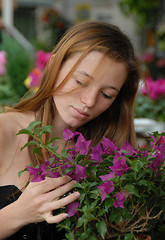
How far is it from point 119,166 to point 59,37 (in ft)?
3.54

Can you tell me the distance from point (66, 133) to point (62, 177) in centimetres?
10

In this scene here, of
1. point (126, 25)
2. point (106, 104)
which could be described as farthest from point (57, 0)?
point (106, 104)

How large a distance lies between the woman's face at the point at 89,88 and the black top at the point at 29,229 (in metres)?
0.30

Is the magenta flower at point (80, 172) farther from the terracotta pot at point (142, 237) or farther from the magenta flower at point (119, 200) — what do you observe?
the terracotta pot at point (142, 237)

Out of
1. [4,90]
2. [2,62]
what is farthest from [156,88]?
[2,62]

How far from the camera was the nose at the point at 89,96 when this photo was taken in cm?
126

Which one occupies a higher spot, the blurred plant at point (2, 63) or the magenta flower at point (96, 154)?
the magenta flower at point (96, 154)

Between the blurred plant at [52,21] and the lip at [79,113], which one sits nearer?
the lip at [79,113]

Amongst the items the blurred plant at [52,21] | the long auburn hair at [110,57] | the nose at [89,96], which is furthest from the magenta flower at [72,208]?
the blurred plant at [52,21]

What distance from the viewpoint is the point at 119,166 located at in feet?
2.72

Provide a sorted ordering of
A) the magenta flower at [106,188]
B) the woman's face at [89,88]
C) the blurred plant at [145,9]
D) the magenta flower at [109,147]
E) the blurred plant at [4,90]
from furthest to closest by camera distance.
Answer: the blurred plant at [145,9] < the blurred plant at [4,90] < the woman's face at [89,88] < the magenta flower at [109,147] < the magenta flower at [106,188]

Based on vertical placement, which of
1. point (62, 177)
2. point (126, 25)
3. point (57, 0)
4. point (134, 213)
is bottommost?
point (126, 25)

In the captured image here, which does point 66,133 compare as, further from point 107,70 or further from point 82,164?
point 107,70

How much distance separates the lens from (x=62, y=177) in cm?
91
